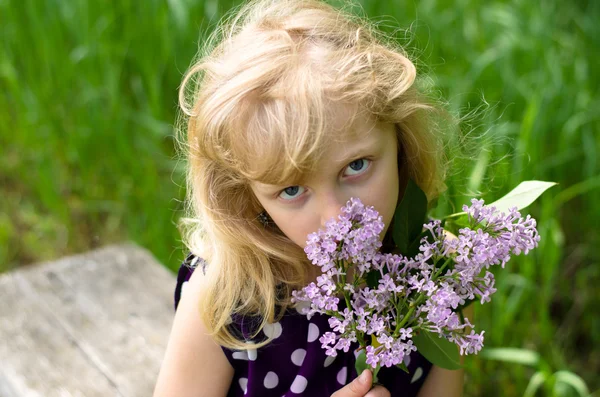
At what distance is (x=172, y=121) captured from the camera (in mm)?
2512

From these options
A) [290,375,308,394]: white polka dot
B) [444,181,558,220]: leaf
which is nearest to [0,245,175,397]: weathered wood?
[290,375,308,394]: white polka dot

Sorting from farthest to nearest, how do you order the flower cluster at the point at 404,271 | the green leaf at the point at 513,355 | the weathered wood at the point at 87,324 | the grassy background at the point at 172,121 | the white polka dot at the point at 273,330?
the grassy background at the point at 172,121, the green leaf at the point at 513,355, the weathered wood at the point at 87,324, the white polka dot at the point at 273,330, the flower cluster at the point at 404,271

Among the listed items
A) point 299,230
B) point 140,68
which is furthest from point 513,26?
point 299,230

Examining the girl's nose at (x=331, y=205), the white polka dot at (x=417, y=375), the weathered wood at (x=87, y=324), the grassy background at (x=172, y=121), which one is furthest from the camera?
the grassy background at (x=172, y=121)

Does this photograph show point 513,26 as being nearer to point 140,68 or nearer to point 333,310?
point 140,68

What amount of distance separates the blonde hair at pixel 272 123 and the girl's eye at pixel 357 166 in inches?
2.1

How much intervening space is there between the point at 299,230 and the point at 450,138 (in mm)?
423

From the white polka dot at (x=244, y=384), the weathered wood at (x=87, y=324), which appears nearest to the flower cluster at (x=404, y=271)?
the white polka dot at (x=244, y=384)

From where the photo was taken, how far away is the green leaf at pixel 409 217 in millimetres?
1083

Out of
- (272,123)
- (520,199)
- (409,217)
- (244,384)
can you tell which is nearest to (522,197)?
(520,199)

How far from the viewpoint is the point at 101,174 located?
2633mm

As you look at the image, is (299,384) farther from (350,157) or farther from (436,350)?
(350,157)

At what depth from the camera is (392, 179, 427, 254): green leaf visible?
3.55 feet

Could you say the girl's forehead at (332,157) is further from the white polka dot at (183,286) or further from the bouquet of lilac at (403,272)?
the white polka dot at (183,286)
